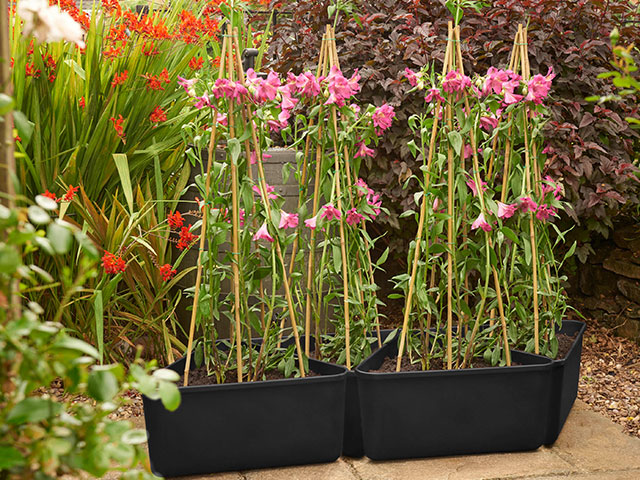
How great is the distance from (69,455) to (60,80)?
78.9 inches

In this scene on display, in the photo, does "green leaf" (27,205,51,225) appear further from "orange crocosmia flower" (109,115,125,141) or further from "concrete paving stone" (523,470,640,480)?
"orange crocosmia flower" (109,115,125,141)

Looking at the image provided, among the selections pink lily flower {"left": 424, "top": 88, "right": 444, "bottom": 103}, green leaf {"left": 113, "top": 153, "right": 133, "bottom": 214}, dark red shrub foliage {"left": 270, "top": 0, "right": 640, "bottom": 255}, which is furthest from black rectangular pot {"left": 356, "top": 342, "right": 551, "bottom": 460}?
green leaf {"left": 113, "top": 153, "right": 133, "bottom": 214}

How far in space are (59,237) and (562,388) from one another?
1.62 metres

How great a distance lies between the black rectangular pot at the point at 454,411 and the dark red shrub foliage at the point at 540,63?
0.87 m

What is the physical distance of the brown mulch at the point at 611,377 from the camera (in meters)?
2.25

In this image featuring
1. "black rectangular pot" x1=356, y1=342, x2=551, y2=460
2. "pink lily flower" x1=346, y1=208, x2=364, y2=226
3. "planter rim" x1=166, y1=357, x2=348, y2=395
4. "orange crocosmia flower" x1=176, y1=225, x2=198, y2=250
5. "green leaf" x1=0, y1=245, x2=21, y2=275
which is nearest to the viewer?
"green leaf" x1=0, y1=245, x2=21, y2=275

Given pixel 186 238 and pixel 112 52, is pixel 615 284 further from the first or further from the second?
pixel 112 52

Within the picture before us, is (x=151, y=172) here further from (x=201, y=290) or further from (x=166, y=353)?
(x=201, y=290)

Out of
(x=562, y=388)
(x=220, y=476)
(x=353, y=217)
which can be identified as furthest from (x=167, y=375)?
(x=562, y=388)

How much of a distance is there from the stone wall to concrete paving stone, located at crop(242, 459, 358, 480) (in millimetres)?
1682

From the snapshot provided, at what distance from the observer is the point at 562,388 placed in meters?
1.96

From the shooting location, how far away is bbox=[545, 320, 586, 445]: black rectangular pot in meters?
1.91

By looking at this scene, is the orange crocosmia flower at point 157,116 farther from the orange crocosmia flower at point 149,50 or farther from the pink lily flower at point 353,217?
the pink lily flower at point 353,217

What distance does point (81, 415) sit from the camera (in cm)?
79
